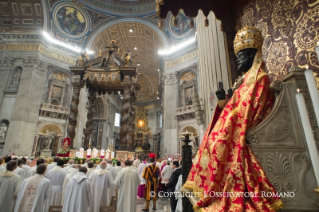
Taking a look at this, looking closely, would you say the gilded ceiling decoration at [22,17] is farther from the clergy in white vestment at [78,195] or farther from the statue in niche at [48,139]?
the clergy in white vestment at [78,195]

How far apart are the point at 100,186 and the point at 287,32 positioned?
15.1 feet

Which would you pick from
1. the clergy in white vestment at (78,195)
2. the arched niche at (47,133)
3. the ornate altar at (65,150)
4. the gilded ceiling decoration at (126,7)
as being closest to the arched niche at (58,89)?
the arched niche at (47,133)

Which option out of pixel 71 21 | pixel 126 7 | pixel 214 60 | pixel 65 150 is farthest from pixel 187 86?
pixel 71 21

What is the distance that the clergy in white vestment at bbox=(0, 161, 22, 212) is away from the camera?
3260mm

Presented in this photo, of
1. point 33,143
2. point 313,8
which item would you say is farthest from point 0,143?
point 313,8

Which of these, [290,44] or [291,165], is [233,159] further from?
[290,44]

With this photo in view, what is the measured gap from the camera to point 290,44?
207cm

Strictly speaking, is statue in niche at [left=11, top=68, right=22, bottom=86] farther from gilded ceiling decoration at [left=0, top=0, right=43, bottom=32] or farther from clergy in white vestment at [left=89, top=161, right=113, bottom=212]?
clergy in white vestment at [left=89, top=161, right=113, bottom=212]

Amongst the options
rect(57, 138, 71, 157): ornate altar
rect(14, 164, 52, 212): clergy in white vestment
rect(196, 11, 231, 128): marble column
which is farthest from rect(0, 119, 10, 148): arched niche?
rect(196, 11, 231, 128): marble column

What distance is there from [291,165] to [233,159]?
379 mm

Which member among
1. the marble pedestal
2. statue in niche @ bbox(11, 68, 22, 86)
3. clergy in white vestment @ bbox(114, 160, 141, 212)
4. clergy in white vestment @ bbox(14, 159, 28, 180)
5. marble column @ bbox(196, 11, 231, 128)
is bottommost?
clergy in white vestment @ bbox(114, 160, 141, 212)

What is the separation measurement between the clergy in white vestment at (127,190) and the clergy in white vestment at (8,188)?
6.56 ft

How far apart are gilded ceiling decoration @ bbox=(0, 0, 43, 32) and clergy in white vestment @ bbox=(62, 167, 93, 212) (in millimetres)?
16813

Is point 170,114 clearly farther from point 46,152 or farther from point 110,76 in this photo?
point 46,152
